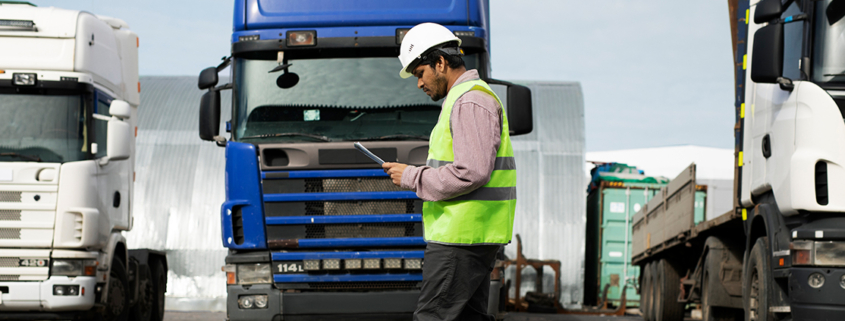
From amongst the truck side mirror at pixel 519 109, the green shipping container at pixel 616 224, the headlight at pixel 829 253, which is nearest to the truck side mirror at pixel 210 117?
the truck side mirror at pixel 519 109

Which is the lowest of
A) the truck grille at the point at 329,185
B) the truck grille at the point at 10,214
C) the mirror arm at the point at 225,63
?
the truck grille at the point at 10,214

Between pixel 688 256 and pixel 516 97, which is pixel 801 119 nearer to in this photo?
pixel 516 97

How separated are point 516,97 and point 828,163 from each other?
2.39 meters

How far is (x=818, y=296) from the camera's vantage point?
5.96 meters

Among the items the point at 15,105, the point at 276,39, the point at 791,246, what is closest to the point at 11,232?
the point at 15,105

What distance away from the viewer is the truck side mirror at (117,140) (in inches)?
331

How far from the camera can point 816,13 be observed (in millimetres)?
6113

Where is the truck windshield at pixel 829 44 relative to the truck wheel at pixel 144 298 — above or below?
above

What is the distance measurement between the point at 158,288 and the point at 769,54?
814 cm

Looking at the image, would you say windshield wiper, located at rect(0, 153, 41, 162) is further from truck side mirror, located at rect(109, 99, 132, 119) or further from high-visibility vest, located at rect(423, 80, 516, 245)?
high-visibility vest, located at rect(423, 80, 516, 245)

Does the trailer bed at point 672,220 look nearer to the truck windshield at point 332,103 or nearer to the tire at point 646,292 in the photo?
the tire at point 646,292

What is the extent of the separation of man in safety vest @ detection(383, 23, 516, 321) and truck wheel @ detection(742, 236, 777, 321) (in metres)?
3.72

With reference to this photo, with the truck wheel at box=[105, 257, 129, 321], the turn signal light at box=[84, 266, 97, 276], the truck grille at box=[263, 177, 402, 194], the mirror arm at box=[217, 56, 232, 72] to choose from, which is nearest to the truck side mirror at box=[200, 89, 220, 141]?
the mirror arm at box=[217, 56, 232, 72]

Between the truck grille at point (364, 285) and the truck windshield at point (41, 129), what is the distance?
2.78 metres
